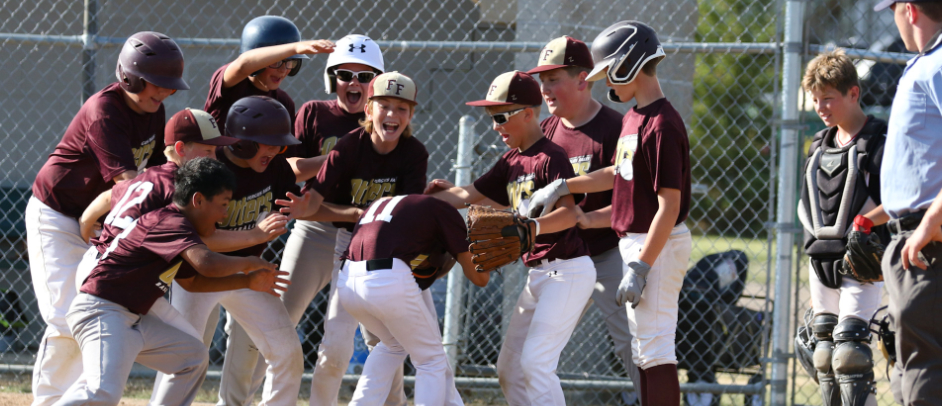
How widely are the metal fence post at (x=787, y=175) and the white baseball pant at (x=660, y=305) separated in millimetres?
1336

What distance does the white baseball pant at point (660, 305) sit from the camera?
337 cm

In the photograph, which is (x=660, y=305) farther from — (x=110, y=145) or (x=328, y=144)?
(x=110, y=145)

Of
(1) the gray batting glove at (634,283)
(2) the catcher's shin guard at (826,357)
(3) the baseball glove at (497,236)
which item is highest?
(3) the baseball glove at (497,236)

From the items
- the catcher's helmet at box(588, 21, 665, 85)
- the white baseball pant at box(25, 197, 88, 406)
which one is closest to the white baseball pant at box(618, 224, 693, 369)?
the catcher's helmet at box(588, 21, 665, 85)

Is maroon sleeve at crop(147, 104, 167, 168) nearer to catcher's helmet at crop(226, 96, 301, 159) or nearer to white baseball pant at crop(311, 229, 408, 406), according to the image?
catcher's helmet at crop(226, 96, 301, 159)

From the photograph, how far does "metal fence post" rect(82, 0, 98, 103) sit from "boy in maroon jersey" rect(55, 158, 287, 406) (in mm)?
1776

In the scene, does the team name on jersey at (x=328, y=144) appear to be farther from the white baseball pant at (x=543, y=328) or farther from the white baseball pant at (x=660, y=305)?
the white baseball pant at (x=660, y=305)

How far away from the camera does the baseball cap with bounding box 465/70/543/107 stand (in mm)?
3766

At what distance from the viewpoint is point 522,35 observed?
5.35 m

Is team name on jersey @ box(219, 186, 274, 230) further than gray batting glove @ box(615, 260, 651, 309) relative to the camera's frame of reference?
Yes

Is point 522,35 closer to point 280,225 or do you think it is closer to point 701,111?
point 280,225

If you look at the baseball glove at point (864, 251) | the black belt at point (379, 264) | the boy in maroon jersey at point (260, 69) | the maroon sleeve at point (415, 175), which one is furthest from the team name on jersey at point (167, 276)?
the baseball glove at point (864, 251)

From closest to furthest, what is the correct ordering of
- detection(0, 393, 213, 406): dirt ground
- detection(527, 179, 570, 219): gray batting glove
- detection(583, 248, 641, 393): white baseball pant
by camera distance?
detection(527, 179, 570, 219): gray batting glove < detection(583, 248, 641, 393): white baseball pant < detection(0, 393, 213, 406): dirt ground

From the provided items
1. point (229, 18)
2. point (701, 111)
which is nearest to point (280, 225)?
point (229, 18)
